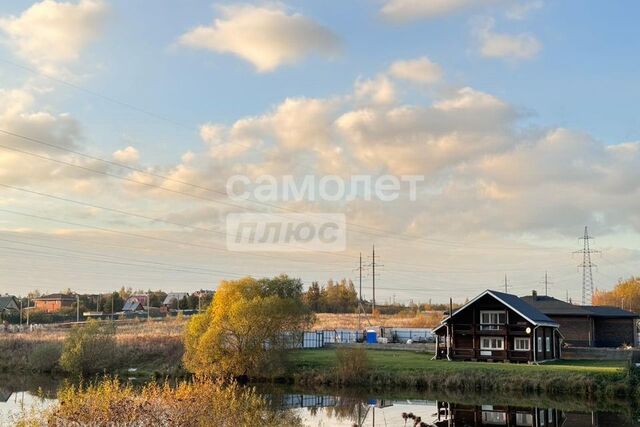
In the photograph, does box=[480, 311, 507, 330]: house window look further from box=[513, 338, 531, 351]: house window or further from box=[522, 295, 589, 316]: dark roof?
box=[522, 295, 589, 316]: dark roof

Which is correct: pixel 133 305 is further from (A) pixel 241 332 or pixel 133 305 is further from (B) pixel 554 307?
(B) pixel 554 307

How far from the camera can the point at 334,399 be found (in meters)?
35.4

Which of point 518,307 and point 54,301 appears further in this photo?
point 54,301

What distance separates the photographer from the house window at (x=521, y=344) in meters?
45.2

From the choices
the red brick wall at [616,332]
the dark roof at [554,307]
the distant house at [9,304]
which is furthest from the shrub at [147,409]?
the distant house at [9,304]

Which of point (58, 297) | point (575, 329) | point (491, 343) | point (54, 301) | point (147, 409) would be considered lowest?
point (491, 343)

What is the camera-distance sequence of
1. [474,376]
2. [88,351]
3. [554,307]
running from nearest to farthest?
1. [474,376]
2. [88,351]
3. [554,307]

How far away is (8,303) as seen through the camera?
4707 inches

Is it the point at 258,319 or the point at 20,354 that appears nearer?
the point at 258,319

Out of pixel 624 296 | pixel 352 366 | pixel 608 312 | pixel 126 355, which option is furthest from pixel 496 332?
pixel 624 296

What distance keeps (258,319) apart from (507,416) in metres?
18.6

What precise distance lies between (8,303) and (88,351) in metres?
79.6

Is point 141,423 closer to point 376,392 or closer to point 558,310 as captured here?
point 376,392

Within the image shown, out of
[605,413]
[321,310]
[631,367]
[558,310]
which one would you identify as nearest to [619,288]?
[321,310]
